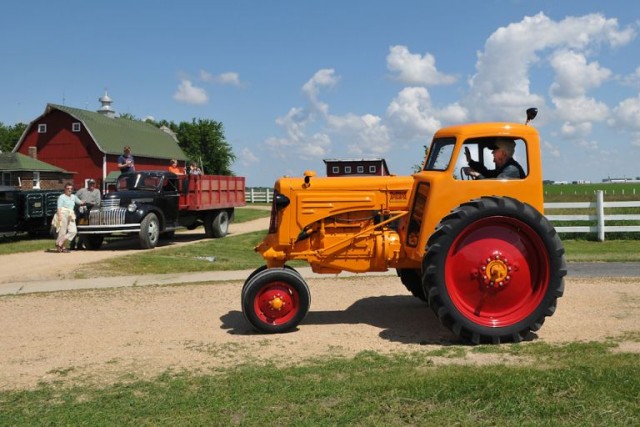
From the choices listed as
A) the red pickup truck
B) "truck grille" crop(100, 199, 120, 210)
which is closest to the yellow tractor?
the red pickup truck

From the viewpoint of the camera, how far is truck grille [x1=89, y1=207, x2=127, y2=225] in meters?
16.1

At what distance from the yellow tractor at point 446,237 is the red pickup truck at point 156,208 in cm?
947

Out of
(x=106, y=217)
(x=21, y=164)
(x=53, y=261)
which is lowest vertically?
(x=53, y=261)

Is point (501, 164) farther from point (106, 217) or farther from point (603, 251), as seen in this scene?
point (106, 217)

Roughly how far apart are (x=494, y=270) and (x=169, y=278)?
23.0 ft

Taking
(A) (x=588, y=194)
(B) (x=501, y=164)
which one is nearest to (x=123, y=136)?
(B) (x=501, y=164)

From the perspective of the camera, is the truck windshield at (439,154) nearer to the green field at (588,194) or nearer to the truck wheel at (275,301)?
the truck wheel at (275,301)

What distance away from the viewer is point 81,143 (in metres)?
43.3

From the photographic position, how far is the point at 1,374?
581cm

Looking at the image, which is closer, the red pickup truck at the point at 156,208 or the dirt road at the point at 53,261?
the dirt road at the point at 53,261

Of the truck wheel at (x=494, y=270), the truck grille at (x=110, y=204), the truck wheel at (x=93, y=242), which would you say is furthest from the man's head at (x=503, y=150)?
the truck wheel at (x=93, y=242)

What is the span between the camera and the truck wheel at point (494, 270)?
20.9 ft

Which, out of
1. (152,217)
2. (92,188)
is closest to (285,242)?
(152,217)

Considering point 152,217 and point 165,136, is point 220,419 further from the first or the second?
point 165,136
